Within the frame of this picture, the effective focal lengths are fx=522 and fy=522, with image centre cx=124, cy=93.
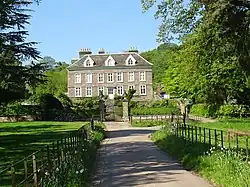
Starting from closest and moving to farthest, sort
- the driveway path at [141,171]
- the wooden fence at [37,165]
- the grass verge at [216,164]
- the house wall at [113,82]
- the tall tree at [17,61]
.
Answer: the wooden fence at [37,165], the grass verge at [216,164], the driveway path at [141,171], the tall tree at [17,61], the house wall at [113,82]

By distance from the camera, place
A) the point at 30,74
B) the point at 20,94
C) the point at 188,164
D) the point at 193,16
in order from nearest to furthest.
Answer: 1. the point at 188,164
2. the point at 193,16
3. the point at 20,94
4. the point at 30,74

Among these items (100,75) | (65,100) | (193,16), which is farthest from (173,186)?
(100,75)

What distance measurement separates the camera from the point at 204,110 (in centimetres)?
6450

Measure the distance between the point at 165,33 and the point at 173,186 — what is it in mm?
10365

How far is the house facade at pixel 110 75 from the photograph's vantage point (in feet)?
320

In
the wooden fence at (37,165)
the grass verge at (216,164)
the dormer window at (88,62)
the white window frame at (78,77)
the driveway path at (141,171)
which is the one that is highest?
the dormer window at (88,62)

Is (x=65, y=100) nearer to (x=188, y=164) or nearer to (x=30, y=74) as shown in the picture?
(x=30, y=74)

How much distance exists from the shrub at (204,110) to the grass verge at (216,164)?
40295 millimetres

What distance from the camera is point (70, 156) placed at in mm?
14539

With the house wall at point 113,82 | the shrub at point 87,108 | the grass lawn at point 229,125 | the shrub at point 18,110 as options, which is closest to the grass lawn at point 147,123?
the grass lawn at point 229,125

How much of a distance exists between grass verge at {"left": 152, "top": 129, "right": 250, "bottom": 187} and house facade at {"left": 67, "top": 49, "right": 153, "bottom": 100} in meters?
75.7

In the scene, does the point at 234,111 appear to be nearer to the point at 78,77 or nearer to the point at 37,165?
the point at 78,77

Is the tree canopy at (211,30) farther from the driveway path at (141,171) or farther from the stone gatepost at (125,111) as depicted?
the stone gatepost at (125,111)

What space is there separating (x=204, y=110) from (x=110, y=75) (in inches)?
1467
